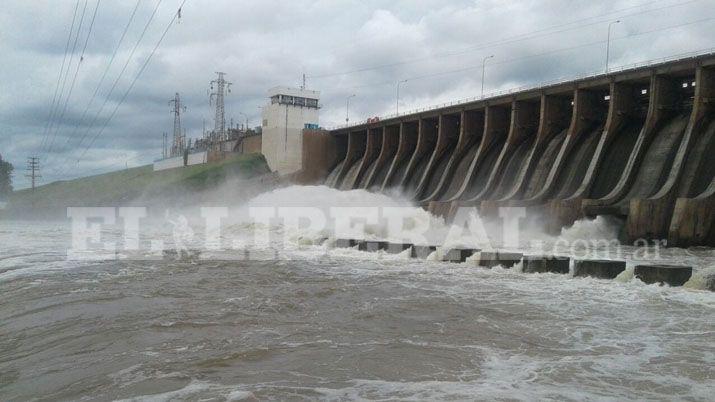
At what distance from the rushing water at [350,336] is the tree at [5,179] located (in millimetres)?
97132

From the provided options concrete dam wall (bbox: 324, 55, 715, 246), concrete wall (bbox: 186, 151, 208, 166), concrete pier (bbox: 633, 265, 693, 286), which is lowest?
concrete pier (bbox: 633, 265, 693, 286)

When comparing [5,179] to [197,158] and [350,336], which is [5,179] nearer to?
[197,158]

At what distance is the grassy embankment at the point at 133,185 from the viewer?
4300cm

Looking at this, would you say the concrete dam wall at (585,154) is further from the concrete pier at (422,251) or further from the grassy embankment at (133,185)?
the grassy embankment at (133,185)

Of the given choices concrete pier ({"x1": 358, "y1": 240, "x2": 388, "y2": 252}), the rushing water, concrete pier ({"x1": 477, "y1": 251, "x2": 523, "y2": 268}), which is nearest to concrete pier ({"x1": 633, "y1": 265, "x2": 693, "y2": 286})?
the rushing water

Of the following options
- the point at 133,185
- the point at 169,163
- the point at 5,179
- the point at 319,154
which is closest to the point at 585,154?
the point at 319,154

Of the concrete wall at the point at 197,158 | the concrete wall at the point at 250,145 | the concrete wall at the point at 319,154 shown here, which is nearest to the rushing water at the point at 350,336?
the concrete wall at the point at 319,154

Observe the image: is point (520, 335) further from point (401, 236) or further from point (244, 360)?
point (401, 236)

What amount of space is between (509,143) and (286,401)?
79.1ft

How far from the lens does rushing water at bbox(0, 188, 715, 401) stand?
15.9ft

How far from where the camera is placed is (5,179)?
96625 mm

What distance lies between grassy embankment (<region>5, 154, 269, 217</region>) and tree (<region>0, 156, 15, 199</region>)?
10230 millimetres

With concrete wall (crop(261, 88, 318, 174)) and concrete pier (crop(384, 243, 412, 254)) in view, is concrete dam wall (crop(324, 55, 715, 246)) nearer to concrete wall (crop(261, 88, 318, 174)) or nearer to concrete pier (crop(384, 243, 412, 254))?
concrete pier (crop(384, 243, 412, 254))

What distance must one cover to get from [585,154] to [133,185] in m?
49.4
